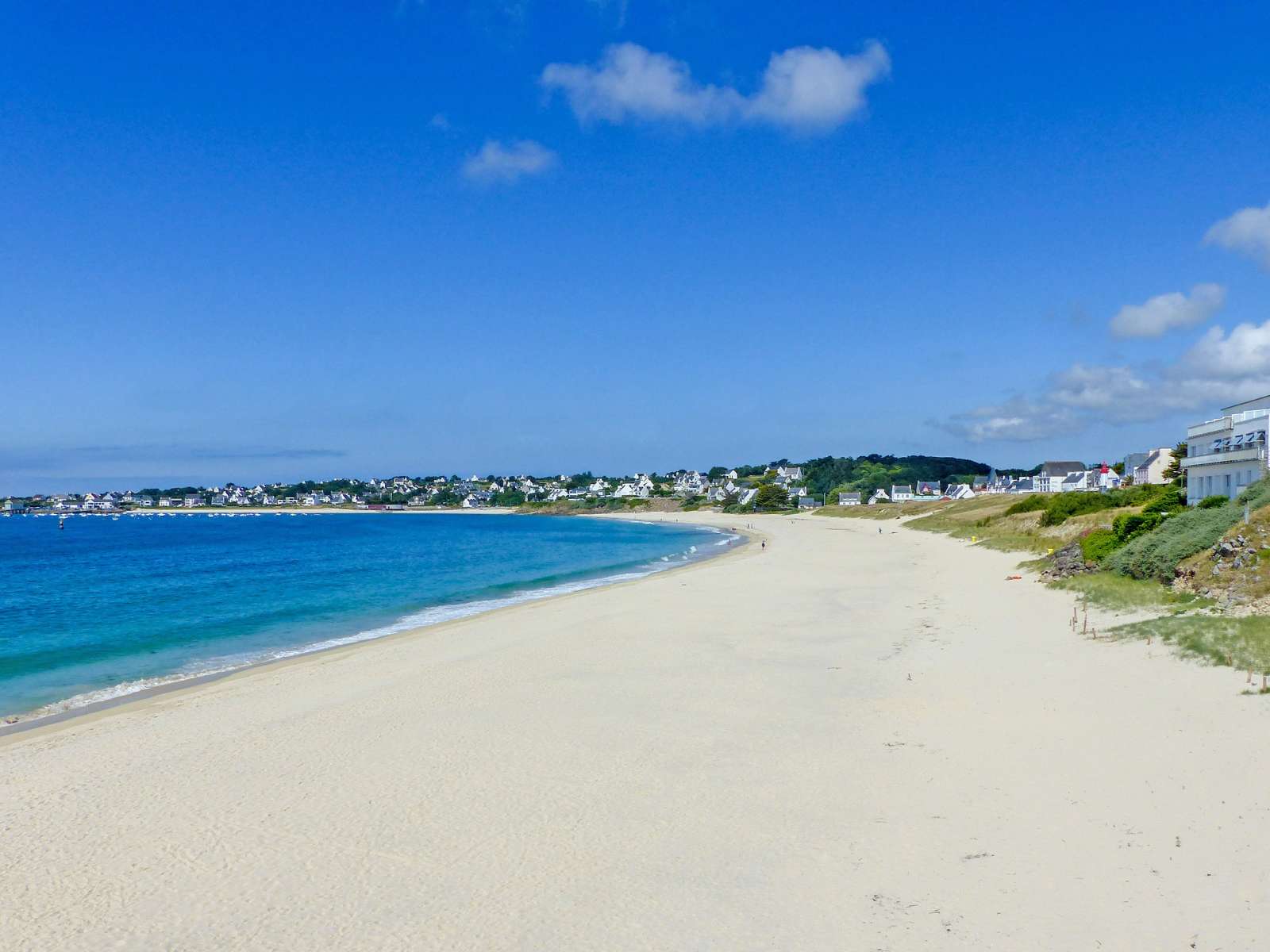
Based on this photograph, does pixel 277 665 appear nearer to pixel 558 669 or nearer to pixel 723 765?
pixel 558 669

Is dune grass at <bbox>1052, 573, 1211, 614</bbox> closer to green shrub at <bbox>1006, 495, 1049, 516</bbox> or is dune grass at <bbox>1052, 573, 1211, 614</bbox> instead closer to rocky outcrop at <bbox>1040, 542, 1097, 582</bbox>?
rocky outcrop at <bbox>1040, 542, 1097, 582</bbox>

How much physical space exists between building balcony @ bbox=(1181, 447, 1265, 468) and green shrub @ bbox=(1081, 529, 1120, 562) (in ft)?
18.4

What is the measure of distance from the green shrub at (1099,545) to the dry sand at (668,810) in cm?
1135

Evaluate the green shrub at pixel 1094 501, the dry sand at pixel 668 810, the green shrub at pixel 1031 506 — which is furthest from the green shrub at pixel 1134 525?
the green shrub at pixel 1031 506

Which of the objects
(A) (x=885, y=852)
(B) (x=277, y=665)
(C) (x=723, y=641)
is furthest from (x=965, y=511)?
(A) (x=885, y=852)

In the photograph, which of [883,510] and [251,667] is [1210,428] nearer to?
[251,667]

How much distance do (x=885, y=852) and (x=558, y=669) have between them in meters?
10.1

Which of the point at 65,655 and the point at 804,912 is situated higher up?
the point at 804,912

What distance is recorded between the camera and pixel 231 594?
112ft

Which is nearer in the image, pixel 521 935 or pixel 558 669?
pixel 521 935

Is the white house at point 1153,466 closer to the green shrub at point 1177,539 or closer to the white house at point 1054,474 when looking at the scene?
the white house at point 1054,474

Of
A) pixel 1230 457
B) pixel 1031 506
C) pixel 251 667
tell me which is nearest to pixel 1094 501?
pixel 1031 506

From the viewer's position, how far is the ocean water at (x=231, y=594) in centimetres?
1981

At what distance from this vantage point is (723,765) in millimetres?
10148
